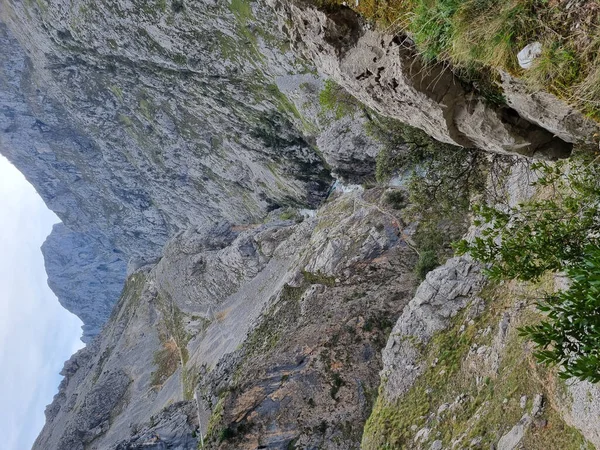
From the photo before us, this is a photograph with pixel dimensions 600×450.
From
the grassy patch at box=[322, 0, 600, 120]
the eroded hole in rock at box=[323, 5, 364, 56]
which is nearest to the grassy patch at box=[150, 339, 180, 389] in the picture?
the eroded hole in rock at box=[323, 5, 364, 56]

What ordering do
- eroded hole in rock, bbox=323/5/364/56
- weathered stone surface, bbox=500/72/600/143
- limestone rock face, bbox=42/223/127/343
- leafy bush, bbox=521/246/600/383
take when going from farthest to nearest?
limestone rock face, bbox=42/223/127/343, eroded hole in rock, bbox=323/5/364/56, weathered stone surface, bbox=500/72/600/143, leafy bush, bbox=521/246/600/383

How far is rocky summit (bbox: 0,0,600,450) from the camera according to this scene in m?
7.05

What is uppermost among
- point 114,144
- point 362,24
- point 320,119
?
point 114,144

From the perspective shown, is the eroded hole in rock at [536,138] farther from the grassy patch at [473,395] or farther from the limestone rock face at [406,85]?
the grassy patch at [473,395]

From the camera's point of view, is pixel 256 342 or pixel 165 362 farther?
pixel 165 362

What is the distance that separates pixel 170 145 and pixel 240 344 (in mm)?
47036

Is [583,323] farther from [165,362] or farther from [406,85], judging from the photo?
[165,362]

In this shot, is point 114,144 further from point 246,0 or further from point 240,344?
point 240,344

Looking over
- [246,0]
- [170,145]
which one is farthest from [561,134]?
[170,145]

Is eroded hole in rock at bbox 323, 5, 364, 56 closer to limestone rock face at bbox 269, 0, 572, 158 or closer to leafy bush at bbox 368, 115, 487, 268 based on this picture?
limestone rock face at bbox 269, 0, 572, 158

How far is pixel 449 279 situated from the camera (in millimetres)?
18938

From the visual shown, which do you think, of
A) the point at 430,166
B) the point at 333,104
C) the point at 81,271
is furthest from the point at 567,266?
the point at 81,271

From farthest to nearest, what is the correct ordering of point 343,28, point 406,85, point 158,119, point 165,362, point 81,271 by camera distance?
1. point 81,271
2. point 158,119
3. point 165,362
4. point 343,28
5. point 406,85

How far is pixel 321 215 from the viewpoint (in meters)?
41.4
